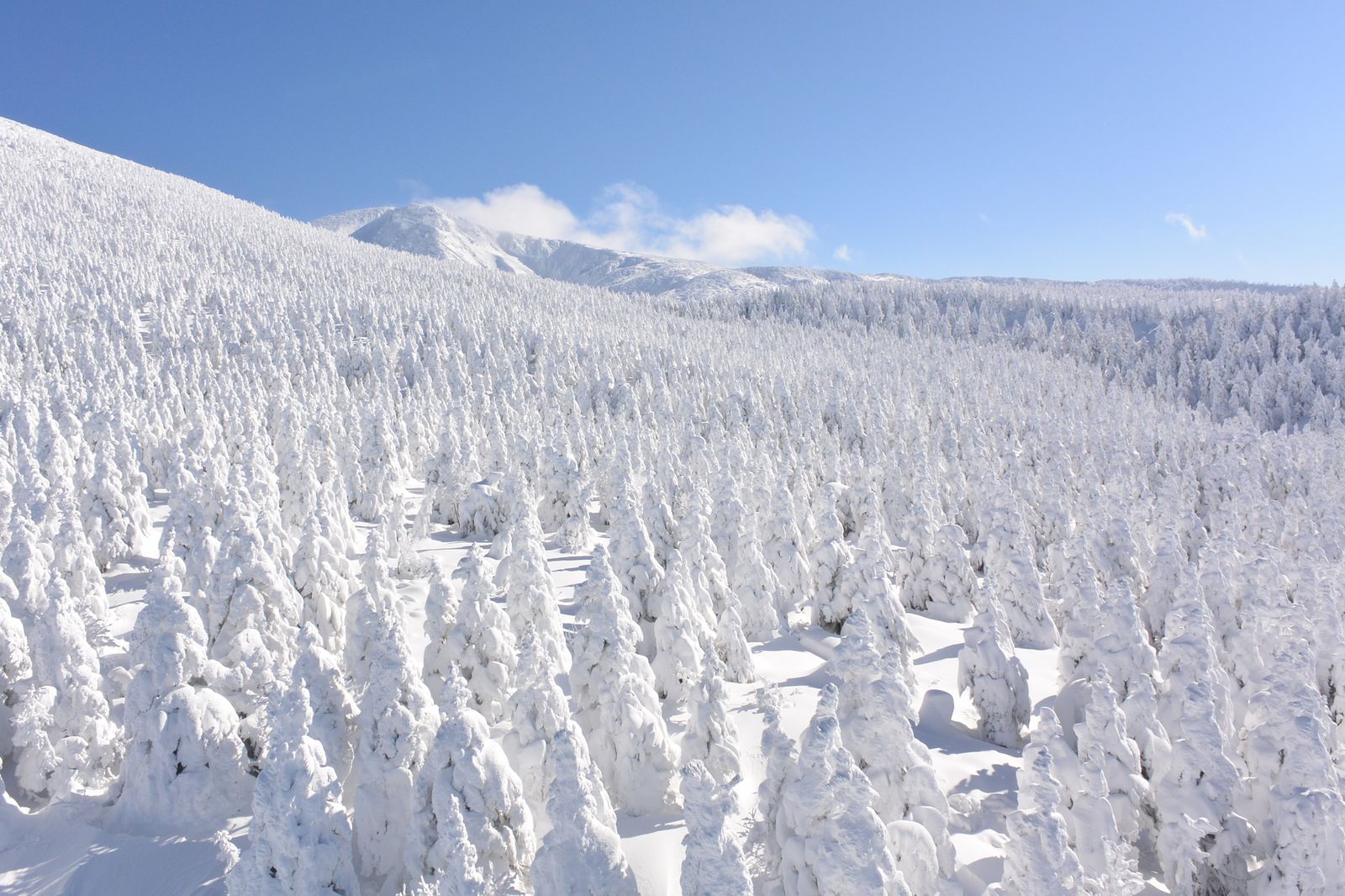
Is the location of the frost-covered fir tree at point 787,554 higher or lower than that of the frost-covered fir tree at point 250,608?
lower

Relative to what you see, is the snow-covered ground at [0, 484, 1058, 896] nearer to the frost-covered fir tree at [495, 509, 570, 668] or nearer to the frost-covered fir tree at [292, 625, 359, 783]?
the frost-covered fir tree at [292, 625, 359, 783]

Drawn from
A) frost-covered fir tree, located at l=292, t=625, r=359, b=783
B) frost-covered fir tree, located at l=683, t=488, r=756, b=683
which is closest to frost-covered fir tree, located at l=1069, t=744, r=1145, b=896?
frost-covered fir tree, located at l=683, t=488, r=756, b=683

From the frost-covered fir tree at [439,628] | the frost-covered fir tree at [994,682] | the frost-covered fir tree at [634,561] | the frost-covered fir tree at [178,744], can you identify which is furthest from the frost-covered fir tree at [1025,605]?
the frost-covered fir tree at [178,744]

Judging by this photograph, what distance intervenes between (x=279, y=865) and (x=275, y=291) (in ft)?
390

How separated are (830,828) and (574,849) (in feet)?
12.3

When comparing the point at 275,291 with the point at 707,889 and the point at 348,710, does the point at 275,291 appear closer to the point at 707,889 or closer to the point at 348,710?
the point at 348,710

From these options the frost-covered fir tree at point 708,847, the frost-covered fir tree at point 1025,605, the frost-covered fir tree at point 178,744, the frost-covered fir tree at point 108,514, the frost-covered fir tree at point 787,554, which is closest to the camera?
the frost-covered fir tree at point 708,847

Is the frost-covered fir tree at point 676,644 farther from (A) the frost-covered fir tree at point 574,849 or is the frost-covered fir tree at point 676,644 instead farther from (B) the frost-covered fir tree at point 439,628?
(A) the frost-covered fir tree at point 574,849

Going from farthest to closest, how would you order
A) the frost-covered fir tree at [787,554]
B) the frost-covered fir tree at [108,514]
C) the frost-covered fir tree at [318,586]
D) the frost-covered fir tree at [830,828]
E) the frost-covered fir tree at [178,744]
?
1. the frost-covered fir tree at [787,554]
2. the frost-covered fir tree at [108,514]
3. the frost-covered fir tree at [318,586]
4. the frost-covered fir tree at [178,744]
5. the frost-covered fir tree at [830,828]

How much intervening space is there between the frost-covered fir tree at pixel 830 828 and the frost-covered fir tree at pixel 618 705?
3.93 m

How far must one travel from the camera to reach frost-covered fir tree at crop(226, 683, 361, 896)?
9219 mm

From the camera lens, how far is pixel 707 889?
27.6 ft

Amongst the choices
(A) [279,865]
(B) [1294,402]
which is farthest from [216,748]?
(B) [1294,402]

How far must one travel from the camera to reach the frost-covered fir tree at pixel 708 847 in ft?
27.6
